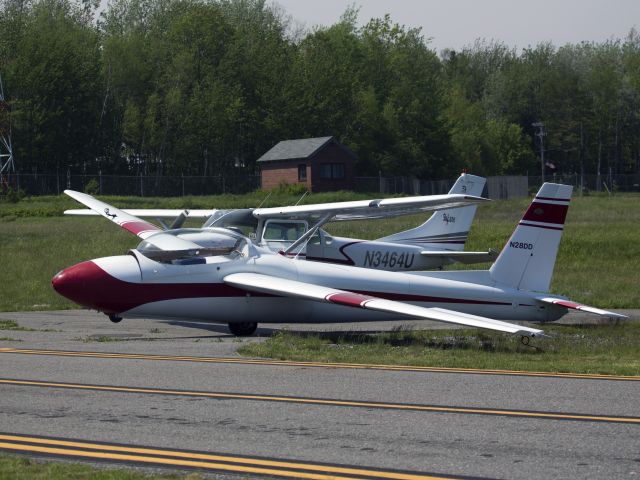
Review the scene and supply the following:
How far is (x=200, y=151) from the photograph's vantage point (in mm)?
83875

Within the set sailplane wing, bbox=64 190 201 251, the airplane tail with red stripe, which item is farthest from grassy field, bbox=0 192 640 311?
the airplane tail with red stripe

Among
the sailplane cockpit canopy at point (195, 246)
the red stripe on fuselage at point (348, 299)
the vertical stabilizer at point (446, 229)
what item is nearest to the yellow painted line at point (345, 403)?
the red stripe on fuselage at point (348, 299)

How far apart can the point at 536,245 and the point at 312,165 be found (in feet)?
178

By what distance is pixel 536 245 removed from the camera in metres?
19.4

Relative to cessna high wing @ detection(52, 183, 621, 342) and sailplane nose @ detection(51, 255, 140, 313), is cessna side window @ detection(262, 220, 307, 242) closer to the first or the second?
cessna high wing @ detection(52, 183, 621, 342)

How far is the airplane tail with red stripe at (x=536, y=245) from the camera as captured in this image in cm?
1925

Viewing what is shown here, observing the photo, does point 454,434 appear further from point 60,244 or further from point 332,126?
point 332,126

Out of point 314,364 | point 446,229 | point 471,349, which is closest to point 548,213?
point 471,349

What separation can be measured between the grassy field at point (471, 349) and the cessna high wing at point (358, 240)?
2799 millimetres

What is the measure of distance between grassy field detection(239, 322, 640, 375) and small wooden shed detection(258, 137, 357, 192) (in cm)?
5394

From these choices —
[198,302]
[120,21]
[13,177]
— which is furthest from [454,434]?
[120,21]

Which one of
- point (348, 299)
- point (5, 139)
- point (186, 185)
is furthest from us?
point (186, 185)

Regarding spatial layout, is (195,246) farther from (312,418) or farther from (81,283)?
(312,418)

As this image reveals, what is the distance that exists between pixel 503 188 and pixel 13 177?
42127 millimetres
